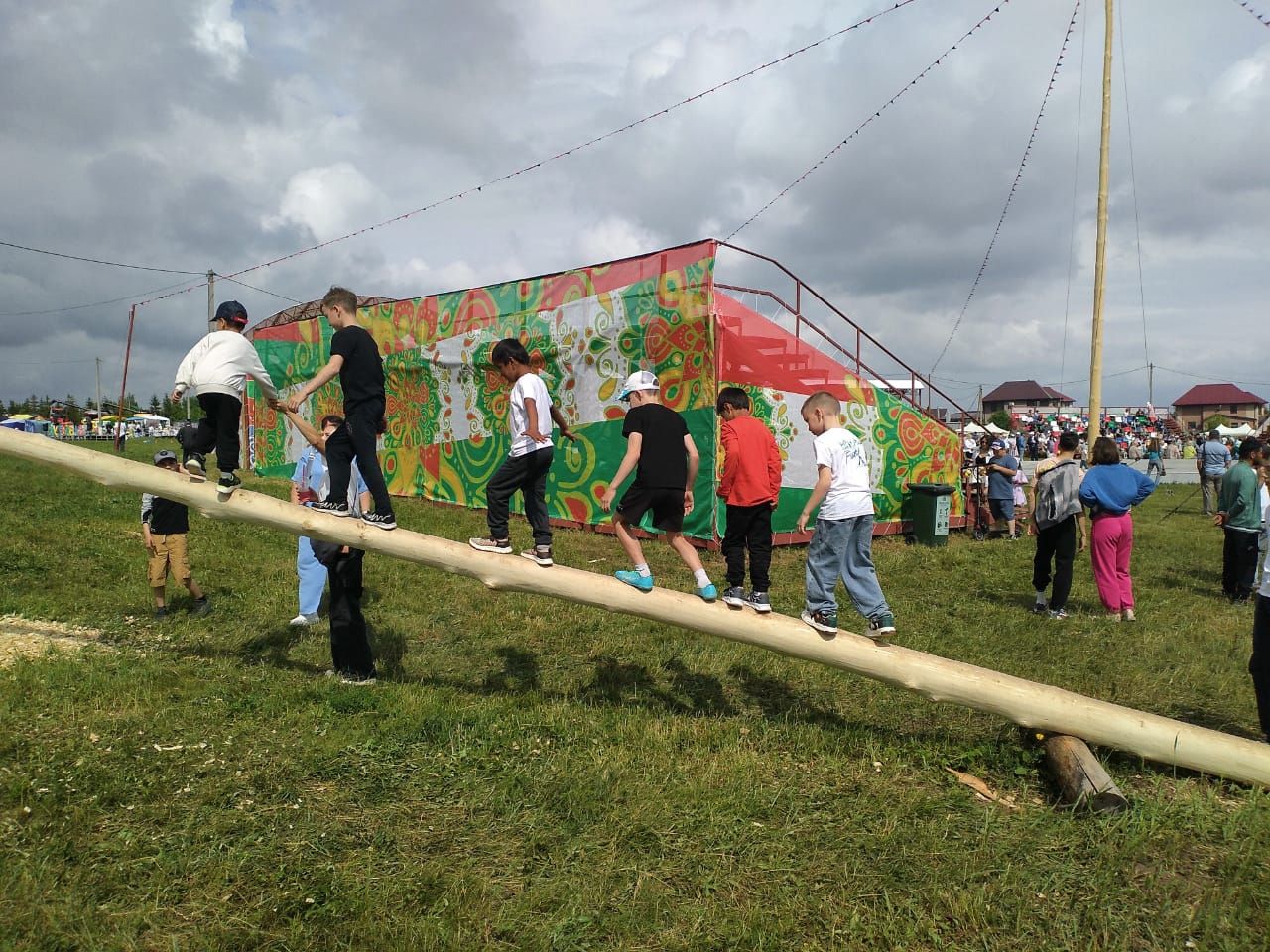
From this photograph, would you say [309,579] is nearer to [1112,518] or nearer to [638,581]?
[638,581]

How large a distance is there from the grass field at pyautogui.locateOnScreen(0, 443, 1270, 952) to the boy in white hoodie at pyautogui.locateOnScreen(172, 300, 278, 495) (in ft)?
5.59

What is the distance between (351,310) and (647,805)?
4051mm

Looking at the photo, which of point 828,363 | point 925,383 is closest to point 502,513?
point 828,363

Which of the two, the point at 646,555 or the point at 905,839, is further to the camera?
the point at 646,555

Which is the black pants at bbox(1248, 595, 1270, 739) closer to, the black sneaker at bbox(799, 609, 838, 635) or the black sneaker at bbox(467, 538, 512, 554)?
the black sneaker at bbox(799, 609, 838, 635)

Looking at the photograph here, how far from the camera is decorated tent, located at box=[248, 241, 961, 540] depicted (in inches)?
458

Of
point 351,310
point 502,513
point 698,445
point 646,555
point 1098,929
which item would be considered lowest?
point 1098,929

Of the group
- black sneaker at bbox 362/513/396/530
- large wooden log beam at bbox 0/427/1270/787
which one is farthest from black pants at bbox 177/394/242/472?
black sneaker at bbox 362/513/396/530

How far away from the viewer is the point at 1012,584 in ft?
34.6

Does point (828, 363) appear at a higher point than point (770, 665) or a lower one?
higher

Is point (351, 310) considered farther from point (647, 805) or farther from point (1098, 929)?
point (1098, 929)

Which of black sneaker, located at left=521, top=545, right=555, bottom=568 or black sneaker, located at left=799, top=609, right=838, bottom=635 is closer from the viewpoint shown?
black sneaker, located at left=799, top=609, right=838, bottom=635

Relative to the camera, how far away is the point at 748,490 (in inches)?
230

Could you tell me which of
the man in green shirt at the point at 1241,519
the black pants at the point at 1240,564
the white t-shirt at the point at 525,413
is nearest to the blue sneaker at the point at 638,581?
the white t-shirt at the point at 525,413
